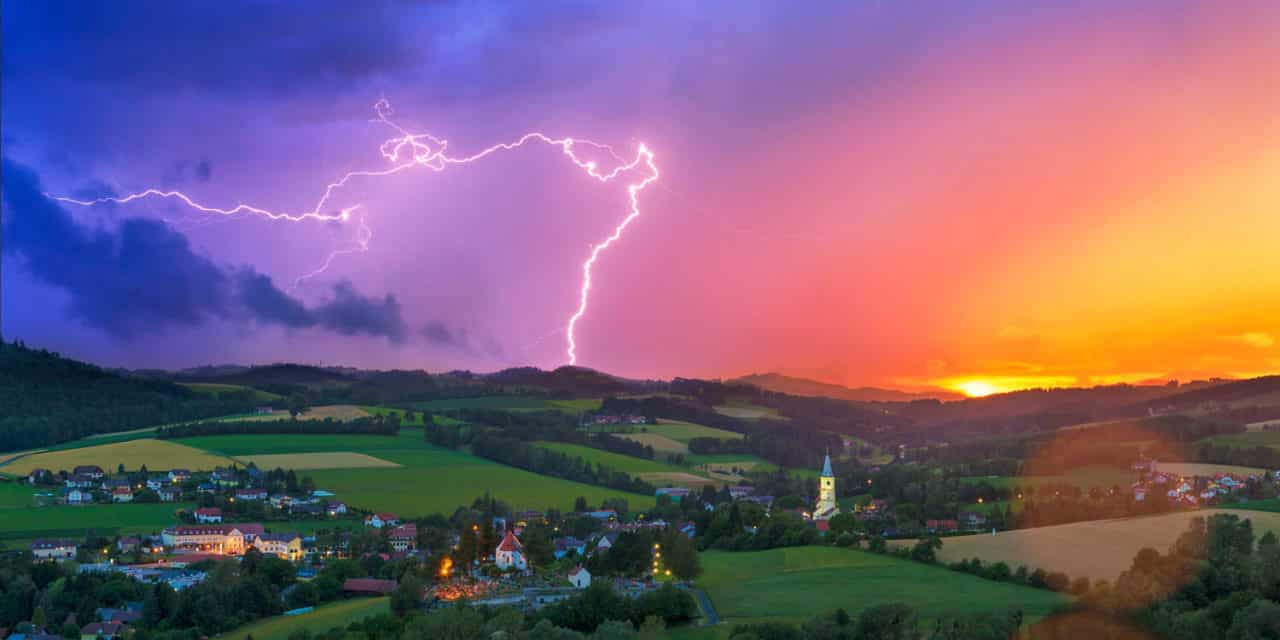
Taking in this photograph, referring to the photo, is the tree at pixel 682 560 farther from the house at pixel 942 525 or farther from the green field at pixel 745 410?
the green field at pixel 745 410

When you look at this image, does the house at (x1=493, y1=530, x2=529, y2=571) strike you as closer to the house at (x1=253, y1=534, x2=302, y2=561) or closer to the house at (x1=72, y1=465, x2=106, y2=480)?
the house at (x1=253, y1=534, x2=302, y2=561)

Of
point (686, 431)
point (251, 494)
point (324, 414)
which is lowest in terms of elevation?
point (251, 494)

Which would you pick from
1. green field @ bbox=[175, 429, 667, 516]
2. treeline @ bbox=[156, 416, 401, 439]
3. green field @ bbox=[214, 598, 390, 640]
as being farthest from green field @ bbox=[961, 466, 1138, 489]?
treeline @ bbox=[156, 416, 401, 439]

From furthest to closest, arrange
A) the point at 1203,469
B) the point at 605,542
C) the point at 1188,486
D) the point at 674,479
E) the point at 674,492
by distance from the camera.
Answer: the point at 674,479, the point at 674,492, the point at 1203,469, the point at 1188,486, the point at 605,542

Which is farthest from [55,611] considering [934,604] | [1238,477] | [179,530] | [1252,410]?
[1252,410]

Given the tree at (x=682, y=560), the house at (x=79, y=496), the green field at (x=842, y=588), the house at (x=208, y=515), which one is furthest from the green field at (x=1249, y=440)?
the house at (x=79, y=496)

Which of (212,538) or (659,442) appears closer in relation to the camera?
(212,538)

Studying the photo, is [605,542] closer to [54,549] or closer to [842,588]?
[842,588]

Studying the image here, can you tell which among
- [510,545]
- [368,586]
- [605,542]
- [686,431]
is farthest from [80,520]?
Answer: [686,431]
